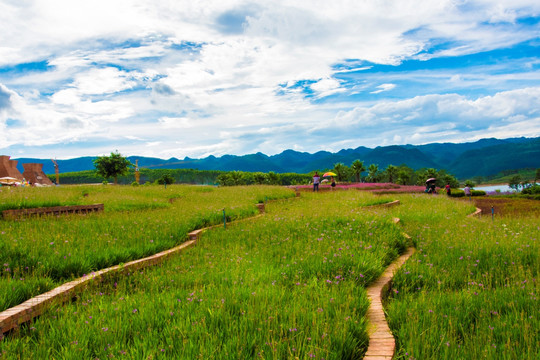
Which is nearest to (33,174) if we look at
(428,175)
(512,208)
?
(512,208)

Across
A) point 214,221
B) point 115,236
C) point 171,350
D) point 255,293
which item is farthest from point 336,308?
point 214,221

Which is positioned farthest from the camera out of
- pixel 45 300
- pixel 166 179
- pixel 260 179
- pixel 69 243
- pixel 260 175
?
pixel 260 175

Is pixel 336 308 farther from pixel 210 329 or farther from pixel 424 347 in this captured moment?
pixel 210 329

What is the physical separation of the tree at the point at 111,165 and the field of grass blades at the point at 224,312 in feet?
131

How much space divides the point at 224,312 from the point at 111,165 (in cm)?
4345

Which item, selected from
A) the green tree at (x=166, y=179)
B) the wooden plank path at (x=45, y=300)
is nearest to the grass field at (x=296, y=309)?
the wooden plank path at (x=45, y=300)

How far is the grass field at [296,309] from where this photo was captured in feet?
10.2

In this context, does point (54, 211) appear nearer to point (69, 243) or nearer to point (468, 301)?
point (69, 243)

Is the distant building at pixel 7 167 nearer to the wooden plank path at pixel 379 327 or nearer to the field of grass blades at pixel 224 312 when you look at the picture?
the field of grass blades at pixel 224 312

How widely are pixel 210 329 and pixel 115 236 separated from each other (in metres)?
5.70

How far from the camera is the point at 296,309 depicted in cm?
367

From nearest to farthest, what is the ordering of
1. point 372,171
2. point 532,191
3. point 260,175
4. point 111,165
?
point 532,191 → point 111,165 → point 260,175 → point 372,171

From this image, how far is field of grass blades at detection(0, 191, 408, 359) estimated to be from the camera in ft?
10.1

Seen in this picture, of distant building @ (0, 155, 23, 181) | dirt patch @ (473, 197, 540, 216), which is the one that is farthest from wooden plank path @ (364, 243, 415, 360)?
distant building @ (0, 155, 23, 181)
